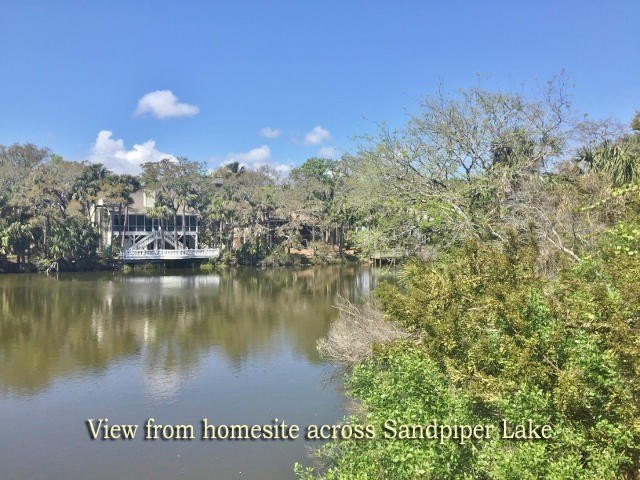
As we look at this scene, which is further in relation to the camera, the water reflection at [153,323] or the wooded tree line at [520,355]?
the water reflection at [153,323]

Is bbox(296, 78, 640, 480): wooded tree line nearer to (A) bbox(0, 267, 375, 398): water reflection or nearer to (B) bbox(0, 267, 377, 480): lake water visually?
(B) bbox(0, 267, 377, 480): lake water

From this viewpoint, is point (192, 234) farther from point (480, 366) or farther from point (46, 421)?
point (480, 366)

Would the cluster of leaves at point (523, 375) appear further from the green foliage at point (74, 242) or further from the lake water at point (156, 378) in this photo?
the green foliage at point (74, 242)

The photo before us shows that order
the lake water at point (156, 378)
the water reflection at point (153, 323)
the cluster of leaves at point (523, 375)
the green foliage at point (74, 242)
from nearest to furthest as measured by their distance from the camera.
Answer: the cluster of leaves at point (523, 375)
the lake water at point (156, 378)
the water reflection at point (153, 323)
the green foliage at point (74, 242)

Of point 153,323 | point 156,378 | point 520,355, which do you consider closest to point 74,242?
point 153,323

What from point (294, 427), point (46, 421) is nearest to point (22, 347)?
point (46, 421)

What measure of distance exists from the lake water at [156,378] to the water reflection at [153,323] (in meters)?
0.08

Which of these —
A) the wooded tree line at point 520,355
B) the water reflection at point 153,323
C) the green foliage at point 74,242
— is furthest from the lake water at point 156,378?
the green foliage at point 74,242

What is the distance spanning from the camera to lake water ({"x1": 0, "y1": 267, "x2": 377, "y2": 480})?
11.2 m

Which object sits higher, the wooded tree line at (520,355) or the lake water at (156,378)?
the wooded tree line at (520,355)

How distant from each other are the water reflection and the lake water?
3.0 inches

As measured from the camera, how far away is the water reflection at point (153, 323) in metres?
18.1

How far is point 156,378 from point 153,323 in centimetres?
Result: 888

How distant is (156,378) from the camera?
1659cm
